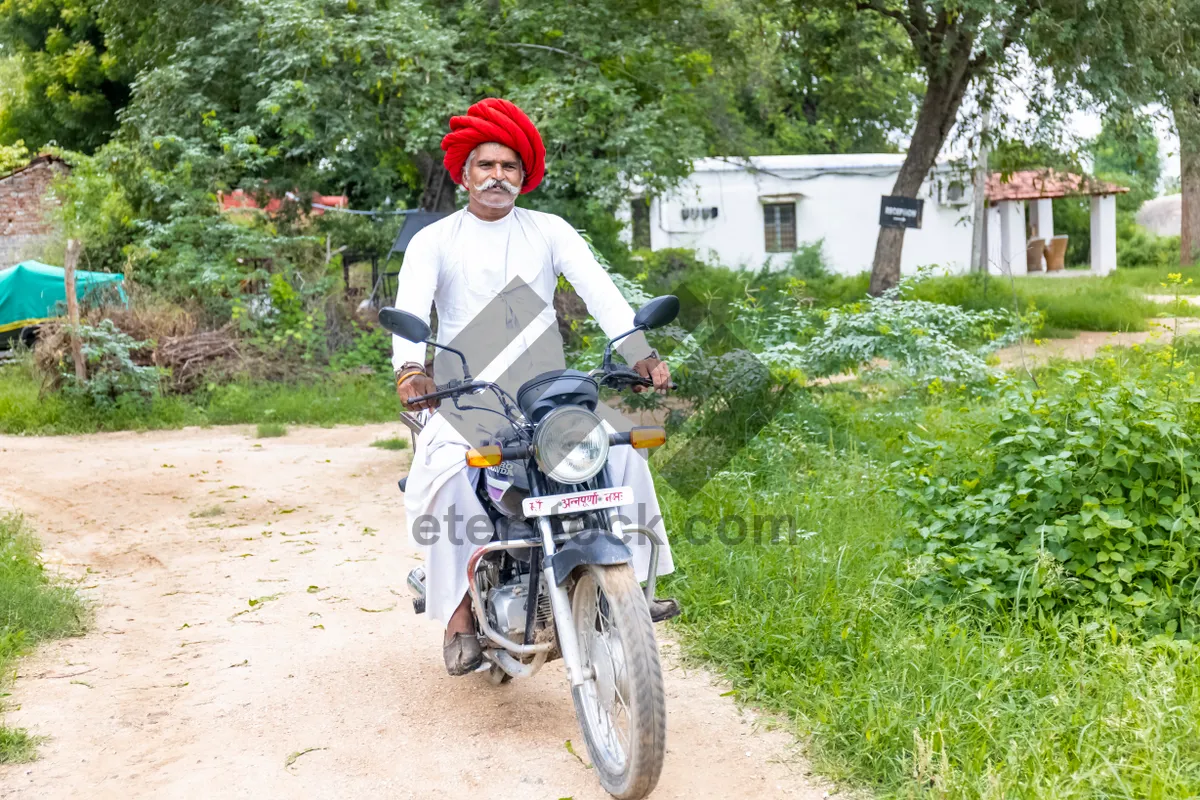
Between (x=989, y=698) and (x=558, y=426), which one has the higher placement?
(x=558, y=426)

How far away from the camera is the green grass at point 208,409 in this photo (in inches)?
447

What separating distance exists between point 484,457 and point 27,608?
120 inches

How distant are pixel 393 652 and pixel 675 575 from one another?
4.26 feet

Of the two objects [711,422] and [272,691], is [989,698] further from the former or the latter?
[711,422]

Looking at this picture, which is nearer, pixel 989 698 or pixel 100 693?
pixel 989 698

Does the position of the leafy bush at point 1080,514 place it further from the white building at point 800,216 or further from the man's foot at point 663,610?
the white building at point 800,216

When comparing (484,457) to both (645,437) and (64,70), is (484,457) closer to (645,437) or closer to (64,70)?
(645,437)

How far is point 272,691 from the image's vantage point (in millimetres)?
4355

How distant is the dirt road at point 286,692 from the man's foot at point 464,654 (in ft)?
0.72

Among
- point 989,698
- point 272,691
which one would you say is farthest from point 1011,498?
point 272,691

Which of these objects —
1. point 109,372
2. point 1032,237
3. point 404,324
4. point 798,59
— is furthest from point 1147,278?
point 404,324

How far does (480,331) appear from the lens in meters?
4.06

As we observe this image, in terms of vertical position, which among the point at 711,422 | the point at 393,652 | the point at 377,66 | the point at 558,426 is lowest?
the point at 393,652

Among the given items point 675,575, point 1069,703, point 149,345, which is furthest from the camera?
point 149,345
